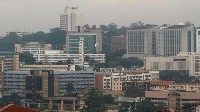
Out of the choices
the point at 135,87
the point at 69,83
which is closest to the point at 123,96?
the point at 135,87

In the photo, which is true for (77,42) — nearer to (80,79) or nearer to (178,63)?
(178,63)

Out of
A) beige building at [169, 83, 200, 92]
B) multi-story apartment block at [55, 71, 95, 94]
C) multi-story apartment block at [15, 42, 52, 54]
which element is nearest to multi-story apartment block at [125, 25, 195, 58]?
multi-story apartment block at [15, 42, 52, 54]

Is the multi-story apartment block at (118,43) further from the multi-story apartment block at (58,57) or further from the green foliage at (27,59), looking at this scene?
the green foliage at (27,59)

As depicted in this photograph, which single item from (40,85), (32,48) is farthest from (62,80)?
(32,48)

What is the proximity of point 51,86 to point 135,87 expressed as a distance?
395cm

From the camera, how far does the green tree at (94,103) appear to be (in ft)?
108

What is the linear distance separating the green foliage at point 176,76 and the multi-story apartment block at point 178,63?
559mm

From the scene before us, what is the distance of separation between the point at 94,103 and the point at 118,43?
4347 cm

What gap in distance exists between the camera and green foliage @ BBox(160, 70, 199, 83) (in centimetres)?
5279

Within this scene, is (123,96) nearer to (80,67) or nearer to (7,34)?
(80,67)

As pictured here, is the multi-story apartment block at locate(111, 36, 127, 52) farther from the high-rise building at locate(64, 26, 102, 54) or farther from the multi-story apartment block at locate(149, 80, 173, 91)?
the multi-story apartment block at locate(149, 80, 173, 91)

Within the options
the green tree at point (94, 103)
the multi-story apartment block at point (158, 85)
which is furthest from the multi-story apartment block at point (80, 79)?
the green tree at point (94, 103)

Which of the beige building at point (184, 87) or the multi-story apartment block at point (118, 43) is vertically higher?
the multi-story apartment block at point (118, 43)

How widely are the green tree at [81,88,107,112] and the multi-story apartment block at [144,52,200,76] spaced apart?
74.7 ft
